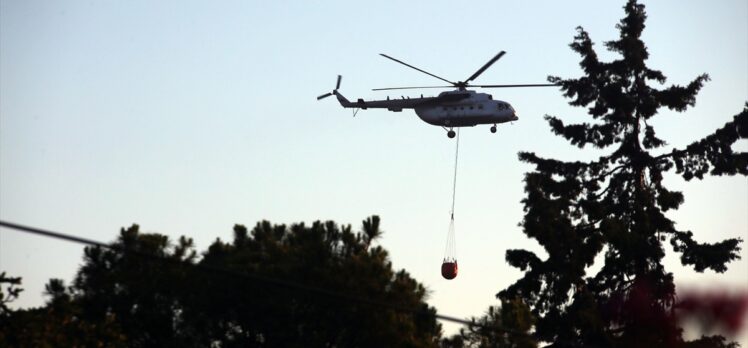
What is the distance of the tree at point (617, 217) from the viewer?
2058 inches

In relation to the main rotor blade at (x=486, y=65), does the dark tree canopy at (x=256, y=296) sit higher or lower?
lower

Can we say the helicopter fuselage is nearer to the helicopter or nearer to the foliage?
A: the helicopter

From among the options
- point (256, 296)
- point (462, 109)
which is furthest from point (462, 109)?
point (256, 296)

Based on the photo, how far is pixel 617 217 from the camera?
55531 mm

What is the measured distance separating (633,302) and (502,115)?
9.81 metres

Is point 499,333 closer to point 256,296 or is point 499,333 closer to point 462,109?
point 256,296

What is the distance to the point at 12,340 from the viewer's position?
39281 millimetres

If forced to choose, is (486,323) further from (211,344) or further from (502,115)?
(502,115)

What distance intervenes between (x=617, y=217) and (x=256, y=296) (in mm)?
15664

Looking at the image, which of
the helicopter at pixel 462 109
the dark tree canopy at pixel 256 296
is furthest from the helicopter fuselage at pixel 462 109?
the dark tree canopy at pixel 256 296

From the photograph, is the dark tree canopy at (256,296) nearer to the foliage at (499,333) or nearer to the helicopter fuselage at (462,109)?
the foliage at (499,333)

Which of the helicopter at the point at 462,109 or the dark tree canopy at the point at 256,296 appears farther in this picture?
the helicopter at the point at 462,109

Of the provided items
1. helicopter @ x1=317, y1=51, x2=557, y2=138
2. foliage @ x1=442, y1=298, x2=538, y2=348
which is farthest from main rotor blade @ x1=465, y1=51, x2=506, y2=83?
foliage @ x1=442, y1=298, x2=538, y2=348

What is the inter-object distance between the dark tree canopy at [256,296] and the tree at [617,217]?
817cm
